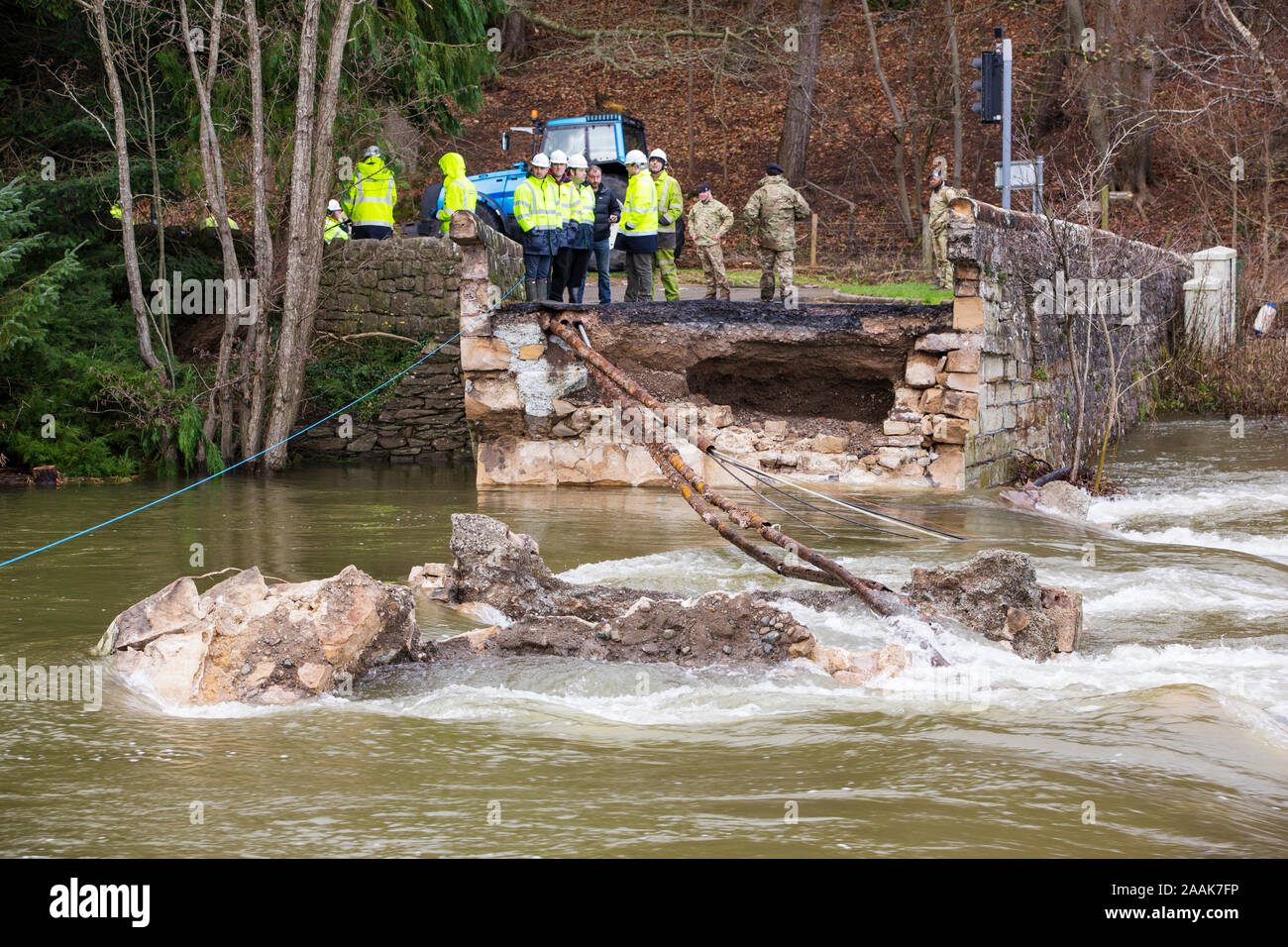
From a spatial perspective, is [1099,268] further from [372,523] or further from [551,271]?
[372,523]

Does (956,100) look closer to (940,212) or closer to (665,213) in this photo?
(940,212)

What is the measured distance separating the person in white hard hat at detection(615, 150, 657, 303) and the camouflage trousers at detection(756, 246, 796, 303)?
1.88m

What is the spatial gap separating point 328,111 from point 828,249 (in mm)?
13822

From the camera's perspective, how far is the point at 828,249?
26.3 meters

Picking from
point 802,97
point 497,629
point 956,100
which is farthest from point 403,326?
point 956,100

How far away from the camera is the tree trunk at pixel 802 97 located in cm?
2670

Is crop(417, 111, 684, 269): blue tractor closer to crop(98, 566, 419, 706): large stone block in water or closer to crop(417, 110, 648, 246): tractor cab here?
crop(417, 110, 648, 246): tractor cab

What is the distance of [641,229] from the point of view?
15.3 meters

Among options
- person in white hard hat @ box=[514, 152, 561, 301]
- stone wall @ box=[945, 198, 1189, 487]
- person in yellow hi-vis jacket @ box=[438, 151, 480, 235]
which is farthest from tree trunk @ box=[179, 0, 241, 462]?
stone wall @ box=[945, 198, 1189, 487]

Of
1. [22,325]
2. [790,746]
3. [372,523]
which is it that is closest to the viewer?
[790,746]

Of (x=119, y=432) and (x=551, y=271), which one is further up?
(x=551, y=271)
